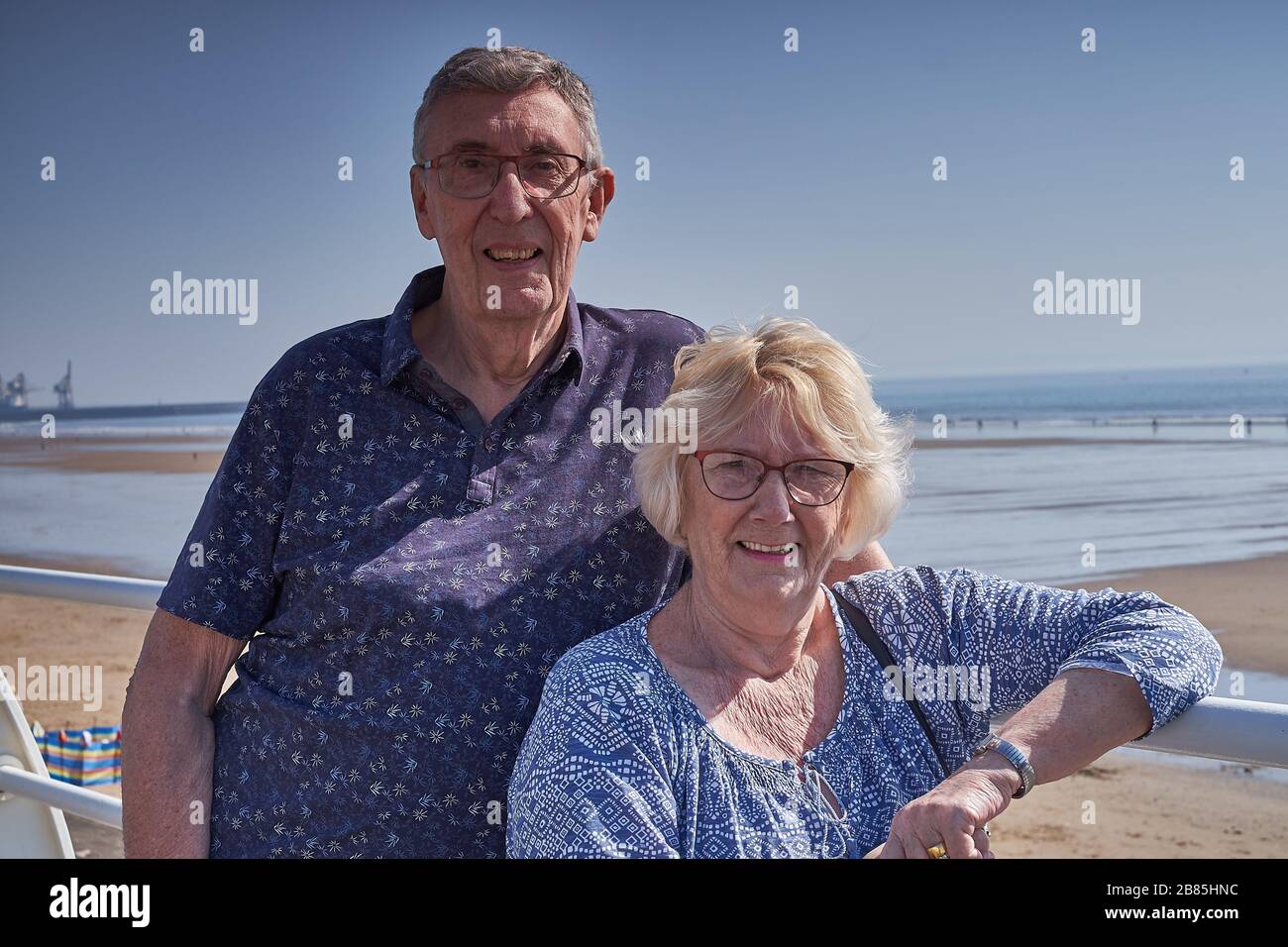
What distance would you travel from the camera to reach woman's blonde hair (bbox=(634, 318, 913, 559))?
1860 mm

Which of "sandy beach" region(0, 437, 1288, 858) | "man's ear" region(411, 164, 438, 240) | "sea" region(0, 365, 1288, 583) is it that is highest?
"man's ear" region(411, 164, 438, 240)

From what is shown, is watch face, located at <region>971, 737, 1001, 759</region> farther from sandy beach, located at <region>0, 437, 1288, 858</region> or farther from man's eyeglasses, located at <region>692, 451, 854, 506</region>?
sandy beach, located at <region>0, 437, 1288, 858</region>

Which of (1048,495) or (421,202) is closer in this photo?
(421,202)

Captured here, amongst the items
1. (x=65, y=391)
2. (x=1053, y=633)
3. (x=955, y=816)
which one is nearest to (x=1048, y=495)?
(x=1053, y=633)

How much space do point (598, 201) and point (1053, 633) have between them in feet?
3.94

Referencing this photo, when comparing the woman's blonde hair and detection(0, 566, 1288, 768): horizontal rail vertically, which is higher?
the woman's blonde hair

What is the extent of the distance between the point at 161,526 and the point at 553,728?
17.5m

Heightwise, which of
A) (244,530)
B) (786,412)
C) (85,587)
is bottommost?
(85,587)

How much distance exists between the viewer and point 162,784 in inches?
81.4

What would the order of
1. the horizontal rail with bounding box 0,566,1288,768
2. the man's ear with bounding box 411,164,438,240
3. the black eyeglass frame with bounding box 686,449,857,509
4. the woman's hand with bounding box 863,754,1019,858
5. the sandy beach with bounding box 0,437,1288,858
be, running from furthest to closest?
the sandy beach with bounding box 0,437,1288,858, the man's ear with bounding box 411,164,438,240, the black eyeglass frame with bounding box 686,449,857,509, the woman's hand with bounding box 863,754,1019,858, the horizontal rail with bounding box 0,566,1288,768

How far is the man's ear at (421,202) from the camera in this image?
2.29 metres

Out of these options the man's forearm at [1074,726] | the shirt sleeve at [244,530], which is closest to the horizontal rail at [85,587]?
the shirt sleeve at [244,530]

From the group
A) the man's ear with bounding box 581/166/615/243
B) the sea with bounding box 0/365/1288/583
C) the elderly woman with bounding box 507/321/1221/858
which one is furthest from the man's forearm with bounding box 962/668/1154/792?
the man's ear with bounding box 581/166/615/243

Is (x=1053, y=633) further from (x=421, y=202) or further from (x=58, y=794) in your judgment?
(x=58, y=794)
